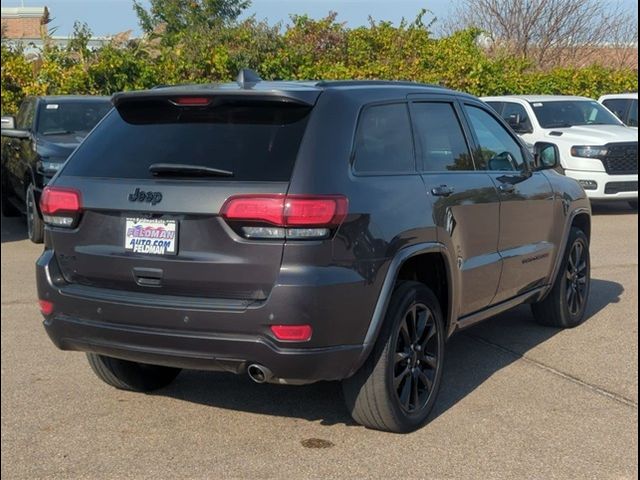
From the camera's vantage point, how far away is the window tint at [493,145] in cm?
591

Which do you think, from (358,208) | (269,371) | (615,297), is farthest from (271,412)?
(615,297)

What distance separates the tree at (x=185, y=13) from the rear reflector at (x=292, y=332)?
8.17 ft

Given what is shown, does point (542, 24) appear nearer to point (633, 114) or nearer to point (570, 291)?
point (570, 291)

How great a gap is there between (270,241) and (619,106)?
15264 mm

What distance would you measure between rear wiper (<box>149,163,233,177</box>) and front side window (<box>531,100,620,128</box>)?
11653 mm

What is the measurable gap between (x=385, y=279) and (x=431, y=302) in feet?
1.97

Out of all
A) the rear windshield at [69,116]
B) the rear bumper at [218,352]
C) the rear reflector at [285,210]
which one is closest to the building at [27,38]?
the rear windshield at [69,116]

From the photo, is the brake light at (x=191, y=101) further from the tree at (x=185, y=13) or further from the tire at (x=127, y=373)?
the tire at (x=127, y=373)

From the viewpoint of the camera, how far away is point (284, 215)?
409cm

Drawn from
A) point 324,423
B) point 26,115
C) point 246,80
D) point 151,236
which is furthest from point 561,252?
point 26,115

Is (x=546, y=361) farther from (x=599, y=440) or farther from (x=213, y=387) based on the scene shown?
(x=213, y=387)

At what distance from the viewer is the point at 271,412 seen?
5.13 metres

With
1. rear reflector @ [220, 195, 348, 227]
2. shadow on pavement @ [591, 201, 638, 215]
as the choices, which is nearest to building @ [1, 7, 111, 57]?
shadow on pavement @ [591, 201, 638, 215]

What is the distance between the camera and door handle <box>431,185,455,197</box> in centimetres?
502
